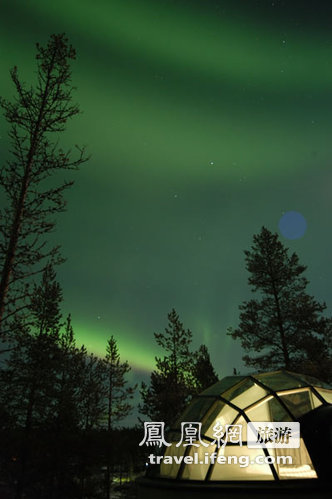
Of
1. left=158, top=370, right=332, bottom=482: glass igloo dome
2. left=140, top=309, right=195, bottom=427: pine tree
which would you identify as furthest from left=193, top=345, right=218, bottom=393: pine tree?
left=158, top=370, right=332, bottom=482: glass igloo dome

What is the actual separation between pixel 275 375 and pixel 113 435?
2677cm

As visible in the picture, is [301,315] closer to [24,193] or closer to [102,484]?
[24,193]

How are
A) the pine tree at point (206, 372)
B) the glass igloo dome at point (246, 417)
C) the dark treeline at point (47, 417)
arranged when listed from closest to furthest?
the glass igloo dome at point (246, 417)
the dark treeline at point (47, 417)
the pine tree at point (206, 372)

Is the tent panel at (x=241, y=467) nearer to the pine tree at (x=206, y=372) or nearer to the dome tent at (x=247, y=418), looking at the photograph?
the dome tent at (x=247, y=418)

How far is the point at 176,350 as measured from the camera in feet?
95.3

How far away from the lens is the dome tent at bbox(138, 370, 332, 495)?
7883mm

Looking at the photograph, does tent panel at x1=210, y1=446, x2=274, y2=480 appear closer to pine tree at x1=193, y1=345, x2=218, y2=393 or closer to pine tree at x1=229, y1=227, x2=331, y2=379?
pine tree at x1=229, y1=227, x2=331, y2=379

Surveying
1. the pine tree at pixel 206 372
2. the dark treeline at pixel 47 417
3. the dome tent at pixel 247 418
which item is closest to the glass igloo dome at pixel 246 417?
the dome tent at pixel 247 418

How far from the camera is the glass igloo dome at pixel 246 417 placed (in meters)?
7.92

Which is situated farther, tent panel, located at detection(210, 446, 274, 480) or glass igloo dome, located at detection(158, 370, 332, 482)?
glass igloo dome, located at detection(158, 370, 332, 482)

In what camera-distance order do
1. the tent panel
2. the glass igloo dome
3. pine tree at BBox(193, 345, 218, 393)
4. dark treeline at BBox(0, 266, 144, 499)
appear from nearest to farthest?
1. the tent panel
2. the glass igloo dome
3. dark treeline at BBox(0, 266, 144, 499)
4. pine tree at BBox(193, 345, 218, 393)

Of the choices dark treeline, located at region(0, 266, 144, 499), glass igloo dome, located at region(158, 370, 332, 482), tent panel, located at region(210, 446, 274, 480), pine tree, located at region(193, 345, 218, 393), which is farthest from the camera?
pine tree, located at region(193, 345, 218, 393)

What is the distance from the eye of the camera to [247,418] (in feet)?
29.0

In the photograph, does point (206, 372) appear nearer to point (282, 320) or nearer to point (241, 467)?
point (282, 320)
